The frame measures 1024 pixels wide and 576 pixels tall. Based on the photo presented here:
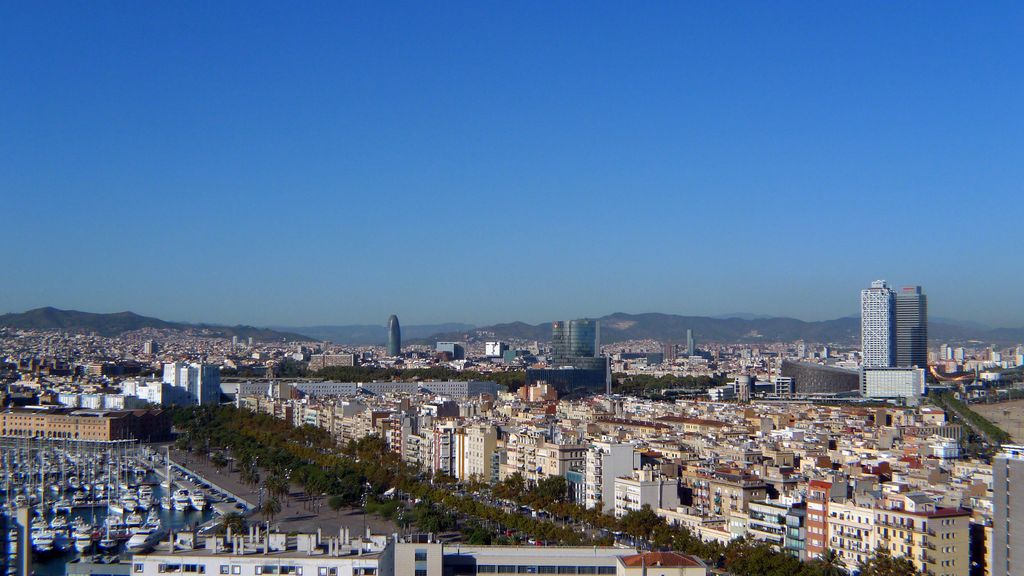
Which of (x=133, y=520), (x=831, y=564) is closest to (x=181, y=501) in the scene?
(x=133, y=520)

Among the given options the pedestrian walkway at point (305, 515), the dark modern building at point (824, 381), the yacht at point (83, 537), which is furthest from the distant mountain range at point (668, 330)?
the yacht at point (83, 537)

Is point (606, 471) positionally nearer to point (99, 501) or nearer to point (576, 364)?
point (99, 501)

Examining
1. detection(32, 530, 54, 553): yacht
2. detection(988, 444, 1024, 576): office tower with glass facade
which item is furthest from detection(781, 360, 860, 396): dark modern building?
detection(32, 530, 54, 553): yacht

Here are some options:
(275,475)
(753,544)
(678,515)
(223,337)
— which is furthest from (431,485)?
(223,337)

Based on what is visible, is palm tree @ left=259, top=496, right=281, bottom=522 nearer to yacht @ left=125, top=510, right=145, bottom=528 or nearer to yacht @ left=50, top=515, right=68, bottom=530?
yacht @ left=125, top=510, right=145, bottom=528

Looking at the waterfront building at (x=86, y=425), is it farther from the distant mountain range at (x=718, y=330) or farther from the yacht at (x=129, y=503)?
the distant mountain range at (x=718, y=330)
